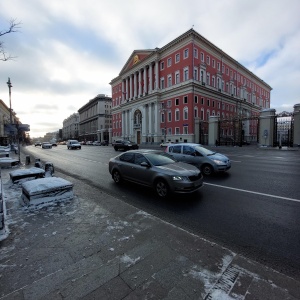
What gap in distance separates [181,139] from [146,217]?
4227cm

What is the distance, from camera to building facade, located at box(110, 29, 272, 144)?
149ft

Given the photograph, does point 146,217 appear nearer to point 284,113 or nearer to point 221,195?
point 221,195

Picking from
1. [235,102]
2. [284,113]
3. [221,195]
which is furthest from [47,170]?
[235,102]

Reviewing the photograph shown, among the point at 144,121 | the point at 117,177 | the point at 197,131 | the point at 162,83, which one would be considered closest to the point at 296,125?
the point at 197,131

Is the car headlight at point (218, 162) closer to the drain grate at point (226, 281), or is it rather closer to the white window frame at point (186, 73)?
the drain grate at point (226, 281)

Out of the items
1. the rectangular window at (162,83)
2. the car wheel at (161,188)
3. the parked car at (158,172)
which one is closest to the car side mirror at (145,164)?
the parked car at (158,172)

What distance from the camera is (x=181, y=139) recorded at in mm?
45969

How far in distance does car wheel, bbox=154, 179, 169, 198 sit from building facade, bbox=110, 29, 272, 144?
34811 mm

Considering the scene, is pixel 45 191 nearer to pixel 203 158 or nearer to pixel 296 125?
pixel 203 158

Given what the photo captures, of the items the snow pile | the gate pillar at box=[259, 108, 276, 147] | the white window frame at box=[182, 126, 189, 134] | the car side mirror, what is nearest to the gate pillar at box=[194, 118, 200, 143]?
the white window frame at box=[182, 126, 189, 134]

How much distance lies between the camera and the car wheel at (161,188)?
6.20 meters

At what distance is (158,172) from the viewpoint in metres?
6.41

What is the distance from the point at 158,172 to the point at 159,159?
889 millimetres

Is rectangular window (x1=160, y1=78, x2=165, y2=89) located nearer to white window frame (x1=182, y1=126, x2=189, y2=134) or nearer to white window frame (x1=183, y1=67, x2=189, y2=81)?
white window frame (x1=183, y1=67, x2=189, y2=81)
